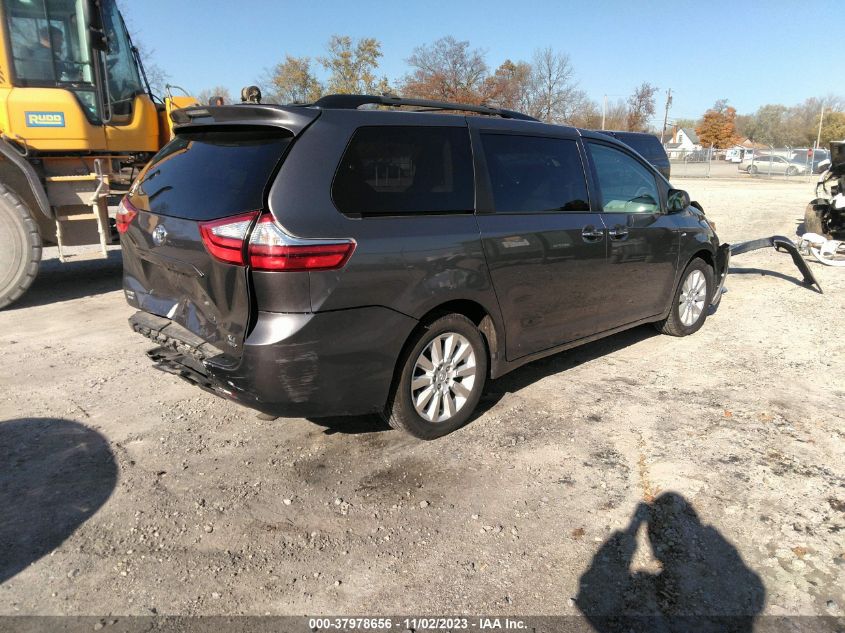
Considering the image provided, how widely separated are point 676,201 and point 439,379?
3192mm

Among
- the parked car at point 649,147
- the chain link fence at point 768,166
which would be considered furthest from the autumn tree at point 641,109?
the parked car at point 649,147

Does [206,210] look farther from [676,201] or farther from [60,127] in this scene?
[60,127]

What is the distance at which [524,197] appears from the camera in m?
4.03

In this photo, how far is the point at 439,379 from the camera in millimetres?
3678

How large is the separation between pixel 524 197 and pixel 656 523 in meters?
2.14

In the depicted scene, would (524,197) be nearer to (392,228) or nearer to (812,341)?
(392,228)

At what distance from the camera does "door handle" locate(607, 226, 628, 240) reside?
4623 mm

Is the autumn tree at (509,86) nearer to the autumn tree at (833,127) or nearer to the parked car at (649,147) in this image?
the parked car at (649,147)

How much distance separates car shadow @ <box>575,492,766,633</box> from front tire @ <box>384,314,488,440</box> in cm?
124

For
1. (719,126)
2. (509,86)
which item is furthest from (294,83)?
(719,126)

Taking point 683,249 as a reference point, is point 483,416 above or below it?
below

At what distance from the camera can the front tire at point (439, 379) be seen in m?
3.48

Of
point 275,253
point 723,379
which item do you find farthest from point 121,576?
point 723,379

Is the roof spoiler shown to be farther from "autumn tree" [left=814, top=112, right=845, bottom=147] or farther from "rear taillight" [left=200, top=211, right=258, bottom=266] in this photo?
"autumn tree" [left=814, top=112, right=845, bottom=147]
